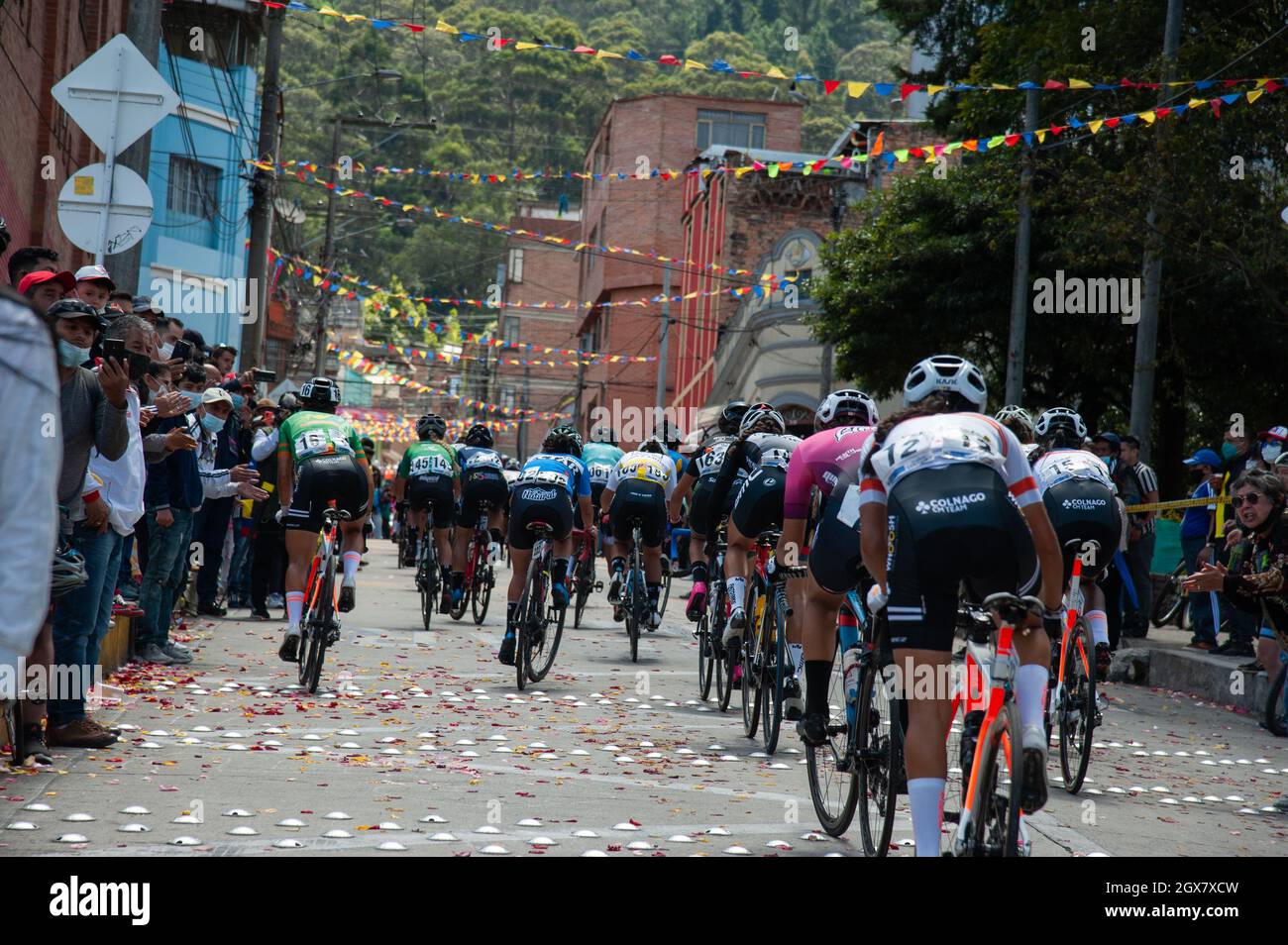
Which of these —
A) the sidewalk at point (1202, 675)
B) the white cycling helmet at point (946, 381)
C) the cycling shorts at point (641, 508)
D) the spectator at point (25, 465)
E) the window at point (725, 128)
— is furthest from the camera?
the window at point (725, 128)

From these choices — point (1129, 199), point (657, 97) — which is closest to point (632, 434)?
point (657, 97)

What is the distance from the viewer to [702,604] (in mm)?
12859

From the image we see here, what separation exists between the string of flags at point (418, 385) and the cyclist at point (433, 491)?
16453 millimetres

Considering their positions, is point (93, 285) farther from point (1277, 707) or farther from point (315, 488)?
point (1277, 707)

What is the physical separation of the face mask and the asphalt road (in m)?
1.85

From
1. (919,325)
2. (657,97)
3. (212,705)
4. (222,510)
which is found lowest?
(212,705)

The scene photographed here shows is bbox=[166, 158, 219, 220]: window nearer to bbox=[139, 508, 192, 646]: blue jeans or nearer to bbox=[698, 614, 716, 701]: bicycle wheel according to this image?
bbox=[139, 508, 192, 646]: blue jeans

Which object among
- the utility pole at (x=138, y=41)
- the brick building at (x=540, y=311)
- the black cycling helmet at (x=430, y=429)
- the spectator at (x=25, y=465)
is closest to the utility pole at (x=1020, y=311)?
the black cycling helmet at (x=430, y=429)

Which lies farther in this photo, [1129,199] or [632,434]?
[632,434]

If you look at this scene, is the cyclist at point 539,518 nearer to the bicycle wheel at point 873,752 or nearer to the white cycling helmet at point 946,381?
the bicycle wheel at point 873,752

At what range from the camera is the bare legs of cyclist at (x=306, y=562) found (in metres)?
11.5

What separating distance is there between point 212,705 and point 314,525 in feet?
5.43

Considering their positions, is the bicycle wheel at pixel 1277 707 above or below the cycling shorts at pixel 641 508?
below
